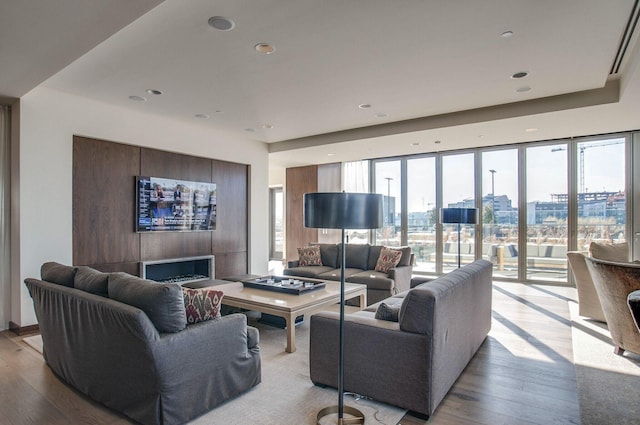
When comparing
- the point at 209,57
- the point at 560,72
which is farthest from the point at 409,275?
the point at 209,57

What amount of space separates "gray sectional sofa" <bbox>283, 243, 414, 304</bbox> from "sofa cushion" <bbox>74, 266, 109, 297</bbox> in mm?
3503

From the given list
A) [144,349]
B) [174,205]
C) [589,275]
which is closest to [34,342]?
[174,205]

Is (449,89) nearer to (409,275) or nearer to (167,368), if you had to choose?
(409,275)

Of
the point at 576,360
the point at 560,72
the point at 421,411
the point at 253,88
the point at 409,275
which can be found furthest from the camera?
the point at 409,275

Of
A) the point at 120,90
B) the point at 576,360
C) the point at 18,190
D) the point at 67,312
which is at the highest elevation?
the point at 120,90

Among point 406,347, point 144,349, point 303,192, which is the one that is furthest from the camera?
point 303,192

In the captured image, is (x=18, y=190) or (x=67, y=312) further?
(x=18, y=190)

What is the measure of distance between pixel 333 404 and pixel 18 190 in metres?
4.22

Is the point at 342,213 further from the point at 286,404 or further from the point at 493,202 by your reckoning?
the point at 493,202

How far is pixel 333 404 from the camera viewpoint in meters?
2.53

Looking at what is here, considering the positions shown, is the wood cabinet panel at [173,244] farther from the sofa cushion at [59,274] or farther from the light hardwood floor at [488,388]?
the sofa cushion at [59,274]

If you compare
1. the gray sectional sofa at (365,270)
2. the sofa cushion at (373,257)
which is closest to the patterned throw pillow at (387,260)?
the gray sectional sofa at (365,270)

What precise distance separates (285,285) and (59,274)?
227 cm

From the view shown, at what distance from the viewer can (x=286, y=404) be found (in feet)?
8.30
